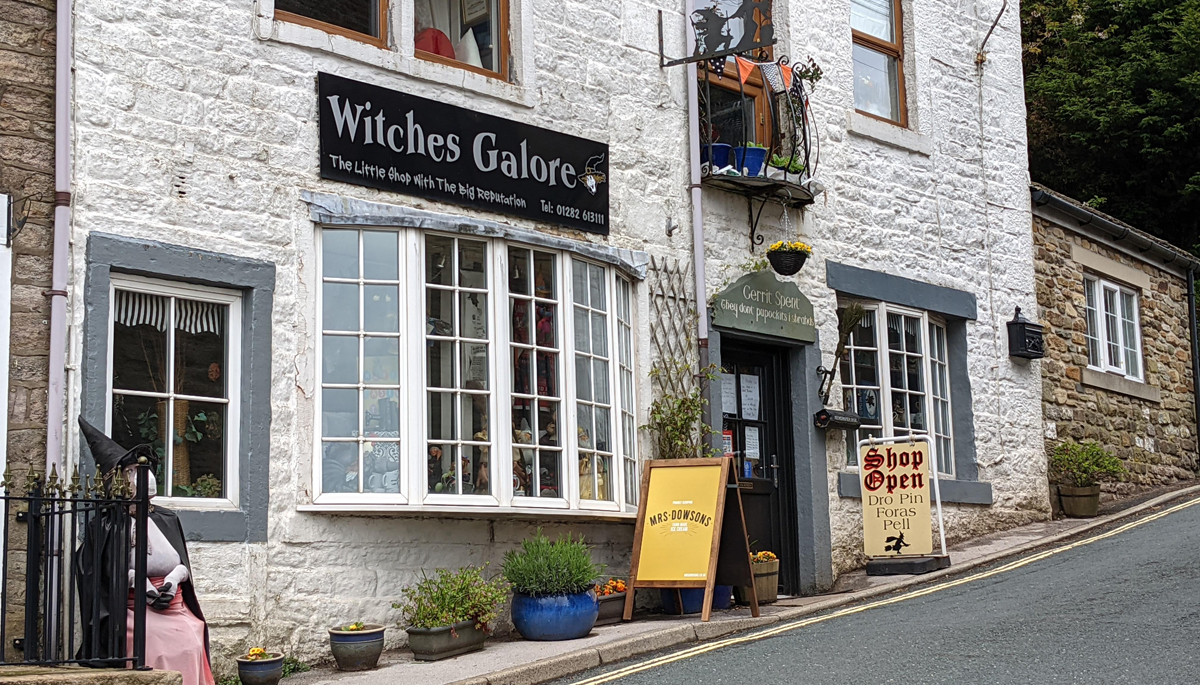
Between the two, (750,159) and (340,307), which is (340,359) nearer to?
(340,307)

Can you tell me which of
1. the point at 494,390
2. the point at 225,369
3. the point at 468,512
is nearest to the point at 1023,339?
the point at 494,390

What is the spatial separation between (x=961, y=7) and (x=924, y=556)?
6415 millimetres

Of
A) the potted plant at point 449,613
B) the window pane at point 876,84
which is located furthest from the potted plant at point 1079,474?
the potted plant at point 449,613

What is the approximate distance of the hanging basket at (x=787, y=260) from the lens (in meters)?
12.1

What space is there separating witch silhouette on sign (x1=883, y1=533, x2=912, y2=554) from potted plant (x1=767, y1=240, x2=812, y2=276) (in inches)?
96.8

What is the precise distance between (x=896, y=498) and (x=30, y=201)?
7361 millimetres

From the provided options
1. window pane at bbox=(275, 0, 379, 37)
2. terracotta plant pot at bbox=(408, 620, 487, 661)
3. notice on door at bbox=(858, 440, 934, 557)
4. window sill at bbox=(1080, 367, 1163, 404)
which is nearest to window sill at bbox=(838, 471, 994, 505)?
notice on door at bbox=(858, 440, 934, 557)

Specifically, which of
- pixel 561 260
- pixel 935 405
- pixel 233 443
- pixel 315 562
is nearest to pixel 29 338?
pixel 233 443

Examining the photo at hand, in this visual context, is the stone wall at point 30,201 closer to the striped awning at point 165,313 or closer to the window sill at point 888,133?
the striped awning at point 165,313

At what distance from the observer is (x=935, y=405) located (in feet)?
45.8

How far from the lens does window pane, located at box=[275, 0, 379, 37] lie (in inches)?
376

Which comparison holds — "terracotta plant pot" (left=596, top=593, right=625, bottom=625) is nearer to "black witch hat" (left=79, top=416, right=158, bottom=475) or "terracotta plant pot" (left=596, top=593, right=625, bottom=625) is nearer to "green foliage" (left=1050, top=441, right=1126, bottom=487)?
"black witch hat" (left=79, top=416, right=158, bottom=475)

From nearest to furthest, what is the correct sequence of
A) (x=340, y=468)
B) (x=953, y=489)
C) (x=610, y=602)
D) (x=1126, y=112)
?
(x=340, y=468), (x=610, y=602), (x=953, y=489), (x=1126, y=112)

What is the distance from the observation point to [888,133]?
13.7 m
